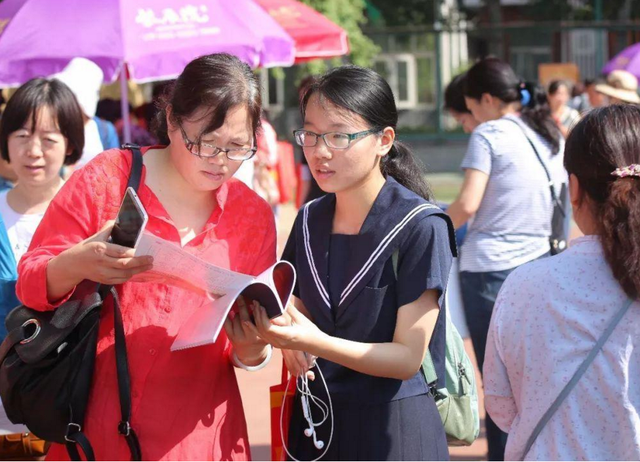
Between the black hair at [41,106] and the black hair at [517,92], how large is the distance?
2078 millimetres

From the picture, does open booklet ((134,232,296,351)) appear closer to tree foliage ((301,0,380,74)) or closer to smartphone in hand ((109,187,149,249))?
smartphone in hand ((109,187,149,249))

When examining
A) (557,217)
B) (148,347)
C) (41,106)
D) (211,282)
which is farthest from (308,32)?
(211,282)

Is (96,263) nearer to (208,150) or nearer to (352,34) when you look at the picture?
(208,150)

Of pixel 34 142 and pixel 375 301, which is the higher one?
pixel 34 142

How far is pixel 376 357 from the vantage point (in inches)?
103

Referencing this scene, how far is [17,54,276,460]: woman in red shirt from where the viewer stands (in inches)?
105

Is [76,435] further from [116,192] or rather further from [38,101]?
[38,101]

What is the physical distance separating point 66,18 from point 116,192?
13.4 ft

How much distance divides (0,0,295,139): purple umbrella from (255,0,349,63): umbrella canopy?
3.46 metres

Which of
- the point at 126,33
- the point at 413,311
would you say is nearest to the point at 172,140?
the point at 413,311

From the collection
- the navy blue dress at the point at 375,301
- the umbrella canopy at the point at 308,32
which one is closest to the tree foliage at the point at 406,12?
the umbrella canopy at the point at 308,32

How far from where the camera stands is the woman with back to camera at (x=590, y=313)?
2402mm

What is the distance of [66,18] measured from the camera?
646 cm

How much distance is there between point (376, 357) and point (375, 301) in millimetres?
166
